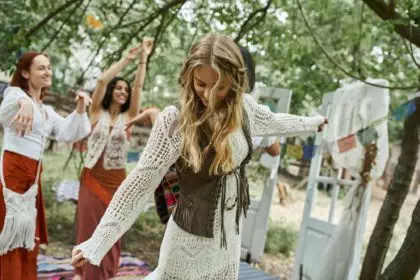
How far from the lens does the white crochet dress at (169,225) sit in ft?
4.66

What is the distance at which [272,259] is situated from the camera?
5.38 metres

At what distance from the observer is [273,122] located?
1.74 metres

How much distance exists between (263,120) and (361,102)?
147cm

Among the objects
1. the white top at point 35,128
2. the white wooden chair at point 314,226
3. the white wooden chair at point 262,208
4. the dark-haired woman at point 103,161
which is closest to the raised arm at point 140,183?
the white top at point 35,128

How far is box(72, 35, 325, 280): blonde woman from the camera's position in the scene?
1392 millimetres

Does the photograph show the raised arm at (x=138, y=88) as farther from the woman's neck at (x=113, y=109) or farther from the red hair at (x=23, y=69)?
the red hair at (x=23, y=69)

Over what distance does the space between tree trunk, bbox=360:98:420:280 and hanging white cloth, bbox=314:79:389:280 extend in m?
0.25

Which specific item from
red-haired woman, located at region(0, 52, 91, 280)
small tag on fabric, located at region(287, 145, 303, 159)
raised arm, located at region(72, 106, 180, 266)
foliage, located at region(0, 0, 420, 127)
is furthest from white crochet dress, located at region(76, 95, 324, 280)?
small tag on fabric, located at region(287, 145, 303, 159)

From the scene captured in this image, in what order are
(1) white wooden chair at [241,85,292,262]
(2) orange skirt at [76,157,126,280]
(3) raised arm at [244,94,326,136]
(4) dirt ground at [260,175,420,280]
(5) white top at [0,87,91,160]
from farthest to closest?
(4) dirt ground at [260,175,420,280] → (1) white wooden chair at [241,85,292,262] → (2) orange skirt at [76,157,126,280] → (5) white top at [0,87,91,160] → (3) raised arm at [244,94,326,136]

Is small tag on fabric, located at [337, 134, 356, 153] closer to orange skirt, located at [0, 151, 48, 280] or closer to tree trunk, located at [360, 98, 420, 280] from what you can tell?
tree trunk, located at [360, 98, 420, 280]

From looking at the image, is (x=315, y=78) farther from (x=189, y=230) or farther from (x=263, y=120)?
(x=189, y=230)

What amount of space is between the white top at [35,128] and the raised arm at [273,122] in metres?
1.49

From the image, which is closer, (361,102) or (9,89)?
(9,89)

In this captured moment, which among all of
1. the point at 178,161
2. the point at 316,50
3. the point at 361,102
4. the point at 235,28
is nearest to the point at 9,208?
the point at 178,161
